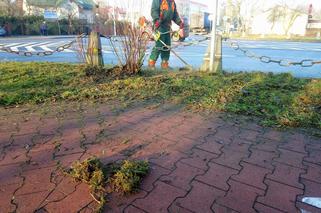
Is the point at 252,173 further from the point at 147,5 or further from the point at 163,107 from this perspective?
the point at 147,5

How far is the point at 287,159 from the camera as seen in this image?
286 centimetres

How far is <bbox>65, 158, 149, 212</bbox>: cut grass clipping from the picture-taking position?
7.25 ft

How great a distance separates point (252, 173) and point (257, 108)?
1.92 metres

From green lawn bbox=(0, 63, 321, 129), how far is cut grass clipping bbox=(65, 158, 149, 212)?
205 centimetres

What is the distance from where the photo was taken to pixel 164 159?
9.04 ft

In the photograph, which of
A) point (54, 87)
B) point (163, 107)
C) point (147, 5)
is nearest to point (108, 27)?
point (147, 5)

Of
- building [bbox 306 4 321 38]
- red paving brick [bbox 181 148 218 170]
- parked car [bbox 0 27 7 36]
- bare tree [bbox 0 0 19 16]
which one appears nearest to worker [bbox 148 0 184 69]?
red paving brick [bbox 181 148 218 170]

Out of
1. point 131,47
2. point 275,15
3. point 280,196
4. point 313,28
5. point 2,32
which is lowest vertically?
point 280,196

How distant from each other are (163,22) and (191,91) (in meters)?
3.22

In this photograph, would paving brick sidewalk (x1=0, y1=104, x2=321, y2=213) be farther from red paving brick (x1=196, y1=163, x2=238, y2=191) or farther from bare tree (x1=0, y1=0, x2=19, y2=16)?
bare tree (x1=0, y1=0, x2=19, y2=16)

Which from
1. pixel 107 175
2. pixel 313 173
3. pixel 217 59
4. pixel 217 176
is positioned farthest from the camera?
pixel 217 59

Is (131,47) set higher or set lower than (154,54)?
higher

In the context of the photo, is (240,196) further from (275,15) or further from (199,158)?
(275,15)

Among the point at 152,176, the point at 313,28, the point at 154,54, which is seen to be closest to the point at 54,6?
the point at 313,28
